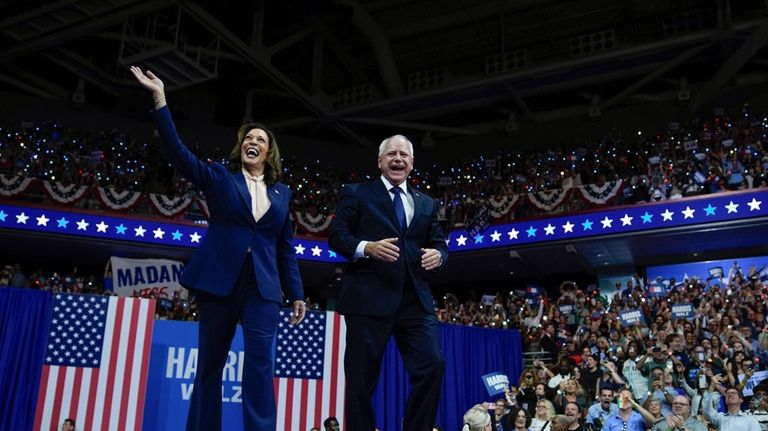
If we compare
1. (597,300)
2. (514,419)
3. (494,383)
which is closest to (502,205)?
(597,300)

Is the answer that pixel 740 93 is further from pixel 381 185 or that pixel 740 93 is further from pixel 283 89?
pixel 381 185

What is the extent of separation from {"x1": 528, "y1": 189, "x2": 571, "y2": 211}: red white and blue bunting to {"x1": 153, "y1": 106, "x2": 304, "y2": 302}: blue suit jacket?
47.8 ft

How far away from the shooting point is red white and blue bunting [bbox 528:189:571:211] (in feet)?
56.5

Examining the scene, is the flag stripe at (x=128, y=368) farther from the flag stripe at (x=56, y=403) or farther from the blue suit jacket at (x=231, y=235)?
the blue suit jacket at (x=231, y=235)

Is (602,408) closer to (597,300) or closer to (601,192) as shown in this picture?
(597,300)

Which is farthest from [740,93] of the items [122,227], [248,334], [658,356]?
[248,334]

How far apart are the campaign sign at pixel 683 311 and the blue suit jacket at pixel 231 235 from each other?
35.1 feet

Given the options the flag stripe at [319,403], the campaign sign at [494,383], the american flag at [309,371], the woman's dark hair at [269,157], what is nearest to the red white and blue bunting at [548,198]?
the campaign sign at [494,383]

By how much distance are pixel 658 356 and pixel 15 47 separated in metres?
17.7

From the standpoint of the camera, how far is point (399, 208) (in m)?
3.37

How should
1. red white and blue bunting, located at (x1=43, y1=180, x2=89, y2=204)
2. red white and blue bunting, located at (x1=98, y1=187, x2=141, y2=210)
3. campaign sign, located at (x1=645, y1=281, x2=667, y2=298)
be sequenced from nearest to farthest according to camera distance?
campaign sign, located at (x1=645, y1=281, x2=667, y2=298)
red white and blue bunting, located at (x1=43, y1=180, x2=89, y2=204)
red white and blue bunting, located at (x1=98, y1=187, x2=141, y2=210)

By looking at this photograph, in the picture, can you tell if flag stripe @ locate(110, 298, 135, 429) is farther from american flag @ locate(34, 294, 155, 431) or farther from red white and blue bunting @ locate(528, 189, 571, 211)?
red white and blue bunting @ locate(528, 189, 571, 211)

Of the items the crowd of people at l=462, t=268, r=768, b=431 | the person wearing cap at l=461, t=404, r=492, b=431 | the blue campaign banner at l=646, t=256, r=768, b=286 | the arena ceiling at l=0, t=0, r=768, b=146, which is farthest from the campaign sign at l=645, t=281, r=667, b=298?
the person wearing cap at l=461, t=404, r=492, b=431

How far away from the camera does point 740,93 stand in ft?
66.7
